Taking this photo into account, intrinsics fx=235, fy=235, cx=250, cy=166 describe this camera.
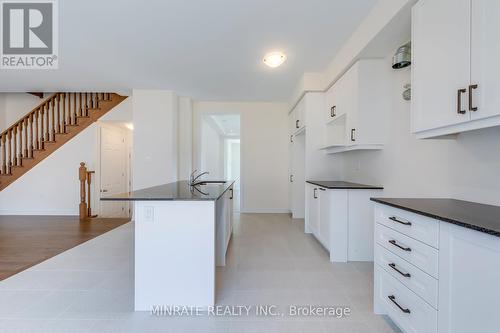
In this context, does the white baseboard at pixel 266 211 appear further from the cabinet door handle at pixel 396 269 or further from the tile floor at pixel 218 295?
the cabinet door handle at pixel 396 269

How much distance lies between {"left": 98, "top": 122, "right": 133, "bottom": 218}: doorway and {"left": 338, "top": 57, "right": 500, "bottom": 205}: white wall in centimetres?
561

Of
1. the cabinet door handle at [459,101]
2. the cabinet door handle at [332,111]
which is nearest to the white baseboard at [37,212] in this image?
the cabinet door handle at [332,111]

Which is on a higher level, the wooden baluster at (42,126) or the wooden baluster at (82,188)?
the wooden baluster at (42,126)

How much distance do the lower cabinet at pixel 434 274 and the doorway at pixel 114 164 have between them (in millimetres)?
5939

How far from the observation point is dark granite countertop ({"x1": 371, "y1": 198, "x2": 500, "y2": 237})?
1.04 m

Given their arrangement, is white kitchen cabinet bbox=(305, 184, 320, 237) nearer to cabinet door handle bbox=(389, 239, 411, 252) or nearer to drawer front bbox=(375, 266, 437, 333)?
drawer front bbox=(375, 266, 437, 333)

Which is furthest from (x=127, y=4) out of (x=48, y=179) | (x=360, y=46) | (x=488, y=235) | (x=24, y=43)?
(x=48, y=179)

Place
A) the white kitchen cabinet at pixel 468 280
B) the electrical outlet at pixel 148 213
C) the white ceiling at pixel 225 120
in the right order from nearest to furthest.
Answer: the white kitchen cabinet at pixel 468 280, the electrical outlet at pixel 148 213, the white ceiling at pixel 225 120

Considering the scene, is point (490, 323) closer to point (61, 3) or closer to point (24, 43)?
point (61, 3)

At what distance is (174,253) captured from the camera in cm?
188

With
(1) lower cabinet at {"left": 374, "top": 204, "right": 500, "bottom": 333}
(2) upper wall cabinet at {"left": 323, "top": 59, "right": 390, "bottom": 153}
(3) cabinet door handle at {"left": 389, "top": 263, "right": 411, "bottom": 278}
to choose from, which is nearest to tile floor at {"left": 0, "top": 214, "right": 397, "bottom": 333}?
(1) lower cabinet at {"left": 374, "top": 204, "right": 500, "bottom": 333}

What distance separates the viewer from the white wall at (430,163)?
1.54 m

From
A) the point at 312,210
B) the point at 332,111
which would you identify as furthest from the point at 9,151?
the point at 332,111

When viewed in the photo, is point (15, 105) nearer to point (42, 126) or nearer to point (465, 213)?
point (42, 126)
